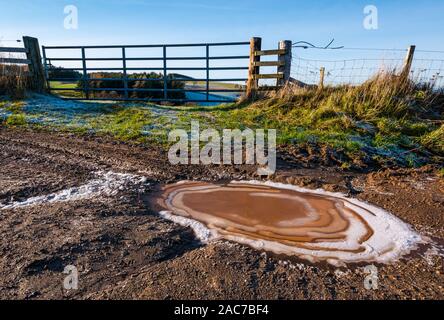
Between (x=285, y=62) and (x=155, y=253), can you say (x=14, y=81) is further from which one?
(x=155, y=253)

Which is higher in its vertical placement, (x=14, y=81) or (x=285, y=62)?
(x=285, y=62)

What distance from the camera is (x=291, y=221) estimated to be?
3.23 m

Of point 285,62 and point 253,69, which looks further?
point 253,69

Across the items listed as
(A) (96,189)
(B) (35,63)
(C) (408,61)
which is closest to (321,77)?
(C) (408,61)

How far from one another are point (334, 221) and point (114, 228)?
6.92 ft

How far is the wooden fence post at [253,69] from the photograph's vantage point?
8.85 m

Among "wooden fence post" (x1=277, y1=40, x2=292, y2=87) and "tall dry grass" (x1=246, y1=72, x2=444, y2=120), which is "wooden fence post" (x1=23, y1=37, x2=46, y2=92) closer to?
"wooden fence post" (x1=277, y1=40, x2=292, y2=87)

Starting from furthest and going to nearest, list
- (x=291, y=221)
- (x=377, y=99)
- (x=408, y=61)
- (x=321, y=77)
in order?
(x=321, y=77)
(x=408, y=61)
(x=377, y=99)
(x=291, y=221)

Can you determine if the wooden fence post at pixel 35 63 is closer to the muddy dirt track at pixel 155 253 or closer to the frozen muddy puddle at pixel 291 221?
the muddy dirt track at pixel 155 253

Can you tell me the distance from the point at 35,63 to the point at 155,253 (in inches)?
407

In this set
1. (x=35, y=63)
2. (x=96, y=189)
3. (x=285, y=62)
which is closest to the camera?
(x=96, y=189)

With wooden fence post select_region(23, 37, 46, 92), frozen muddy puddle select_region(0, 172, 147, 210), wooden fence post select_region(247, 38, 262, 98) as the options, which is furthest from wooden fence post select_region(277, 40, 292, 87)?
wooden fence post select_region(23, 37, 46, 92)

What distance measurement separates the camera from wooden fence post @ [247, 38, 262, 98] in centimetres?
885
